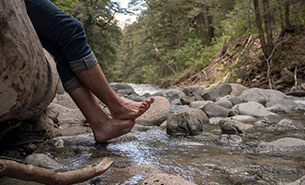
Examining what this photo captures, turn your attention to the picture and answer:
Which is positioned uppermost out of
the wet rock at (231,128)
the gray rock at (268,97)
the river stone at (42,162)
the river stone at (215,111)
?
the river stone at (42,162)

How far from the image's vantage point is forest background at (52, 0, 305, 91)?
7105 millimetres

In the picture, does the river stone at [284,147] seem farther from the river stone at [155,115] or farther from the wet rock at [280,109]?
the wet rock at [280,109]

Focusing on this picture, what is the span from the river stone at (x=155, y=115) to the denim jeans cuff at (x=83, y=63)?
2007 mm

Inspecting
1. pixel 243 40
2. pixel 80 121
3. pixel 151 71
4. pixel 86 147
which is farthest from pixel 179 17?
pixel 86 147

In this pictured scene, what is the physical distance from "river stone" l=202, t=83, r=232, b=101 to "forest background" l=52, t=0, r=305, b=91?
1.22 m

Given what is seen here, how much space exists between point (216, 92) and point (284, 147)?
464cm

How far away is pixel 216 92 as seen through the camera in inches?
261

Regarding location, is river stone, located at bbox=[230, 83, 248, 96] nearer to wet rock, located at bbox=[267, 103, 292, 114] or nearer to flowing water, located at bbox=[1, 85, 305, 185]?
wet rock, located at bbox=[267, 103, 292, 114]

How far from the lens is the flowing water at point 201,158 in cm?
139

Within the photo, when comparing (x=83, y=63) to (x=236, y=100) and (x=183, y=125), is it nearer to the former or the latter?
(x=183, y=125)

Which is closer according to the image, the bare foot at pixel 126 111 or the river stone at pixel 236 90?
the bare foot at pixel 126 111

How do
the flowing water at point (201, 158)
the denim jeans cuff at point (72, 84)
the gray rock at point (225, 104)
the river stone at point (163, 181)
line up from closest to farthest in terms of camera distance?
the river stone at point (163, 181) < the flowing water at point (201, 158) < the denim jeans cuff at point (72, 84) < the gray rock at point (225, 104)

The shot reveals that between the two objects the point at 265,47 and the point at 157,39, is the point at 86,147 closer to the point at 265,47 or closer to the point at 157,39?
the point at 265,47

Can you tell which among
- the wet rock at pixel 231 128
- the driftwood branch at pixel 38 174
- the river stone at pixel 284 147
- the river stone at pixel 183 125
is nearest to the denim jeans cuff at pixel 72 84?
the driftwood branch at pixel 38 174
